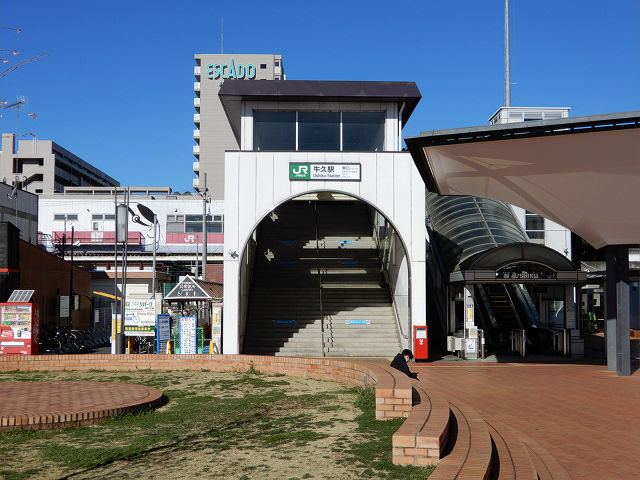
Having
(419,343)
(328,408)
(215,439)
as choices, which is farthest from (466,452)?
(419,343)

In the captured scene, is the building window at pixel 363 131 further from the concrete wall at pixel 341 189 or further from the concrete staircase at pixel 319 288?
the concrete staircase at pixel 319 288

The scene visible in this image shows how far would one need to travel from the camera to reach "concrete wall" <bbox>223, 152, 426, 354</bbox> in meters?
22.4

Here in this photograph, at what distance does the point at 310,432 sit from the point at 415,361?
43.6 ft

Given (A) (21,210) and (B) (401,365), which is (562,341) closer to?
(B) (401,365)

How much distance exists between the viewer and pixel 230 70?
100 metres

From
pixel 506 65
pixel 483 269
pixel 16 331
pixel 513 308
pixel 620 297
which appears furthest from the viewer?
pixel 506 65

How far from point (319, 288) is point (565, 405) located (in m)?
16.3

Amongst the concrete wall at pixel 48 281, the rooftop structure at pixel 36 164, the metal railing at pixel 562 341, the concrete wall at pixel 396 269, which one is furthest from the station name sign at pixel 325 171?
the rooftop structure at pixel 36 164

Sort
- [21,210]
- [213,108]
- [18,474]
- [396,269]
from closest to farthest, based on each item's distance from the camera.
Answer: [18,474] → [396,269] → [21,210] → [213,108]

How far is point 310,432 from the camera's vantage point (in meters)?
9.17

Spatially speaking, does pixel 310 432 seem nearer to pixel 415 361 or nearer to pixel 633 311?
pixel 415 361

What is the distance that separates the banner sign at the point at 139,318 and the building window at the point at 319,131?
752cm

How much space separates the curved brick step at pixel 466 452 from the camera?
639 centimetres

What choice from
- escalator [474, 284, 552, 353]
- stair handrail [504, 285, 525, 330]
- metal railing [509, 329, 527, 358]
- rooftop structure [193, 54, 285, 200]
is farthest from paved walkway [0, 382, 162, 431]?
rooftop structure [193, 54, 285, 200]
